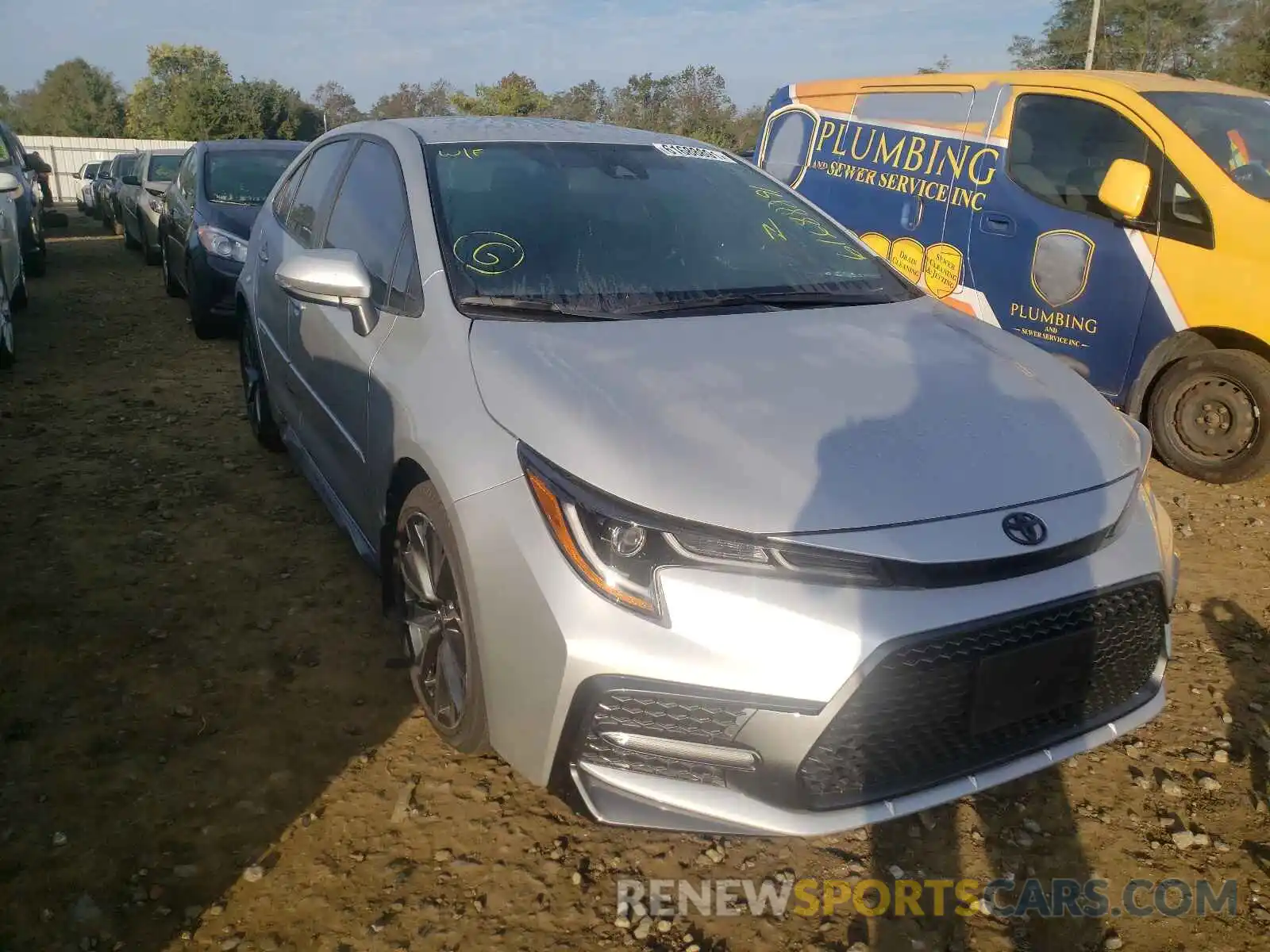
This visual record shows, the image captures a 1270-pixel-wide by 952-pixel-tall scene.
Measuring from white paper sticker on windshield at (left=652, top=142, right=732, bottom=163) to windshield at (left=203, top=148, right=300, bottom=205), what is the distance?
487 centimetres

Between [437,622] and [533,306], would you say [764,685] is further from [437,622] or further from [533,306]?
[533,306]

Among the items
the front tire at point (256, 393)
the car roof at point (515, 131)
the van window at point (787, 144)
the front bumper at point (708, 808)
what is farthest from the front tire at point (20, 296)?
the front bumper at point (708, 808)

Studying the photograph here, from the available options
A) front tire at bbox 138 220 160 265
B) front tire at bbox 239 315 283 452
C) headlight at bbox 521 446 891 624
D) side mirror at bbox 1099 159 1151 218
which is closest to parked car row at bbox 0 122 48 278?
front tire at bbox 138 220 160 265

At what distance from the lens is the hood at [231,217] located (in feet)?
23.0

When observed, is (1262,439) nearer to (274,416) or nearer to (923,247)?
(923,247)

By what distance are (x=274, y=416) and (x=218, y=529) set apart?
636 mm

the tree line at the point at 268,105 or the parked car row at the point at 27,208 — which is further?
the tree line at the point at 268,105

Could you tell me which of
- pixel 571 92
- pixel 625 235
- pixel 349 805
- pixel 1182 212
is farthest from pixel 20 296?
pixel 571 92

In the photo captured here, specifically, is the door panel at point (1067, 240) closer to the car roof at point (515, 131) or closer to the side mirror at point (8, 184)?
the car roof at point (515, 131)

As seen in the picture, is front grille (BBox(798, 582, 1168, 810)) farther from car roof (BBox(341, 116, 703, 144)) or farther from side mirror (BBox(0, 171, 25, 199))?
side mirror (BBox(0, 171, 25, 199))

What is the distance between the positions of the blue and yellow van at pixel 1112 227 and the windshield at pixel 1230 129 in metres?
0.01

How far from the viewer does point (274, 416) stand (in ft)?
14.6

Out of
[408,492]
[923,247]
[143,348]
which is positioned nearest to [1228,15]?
[923,247]

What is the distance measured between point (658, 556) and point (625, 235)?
1403mm
